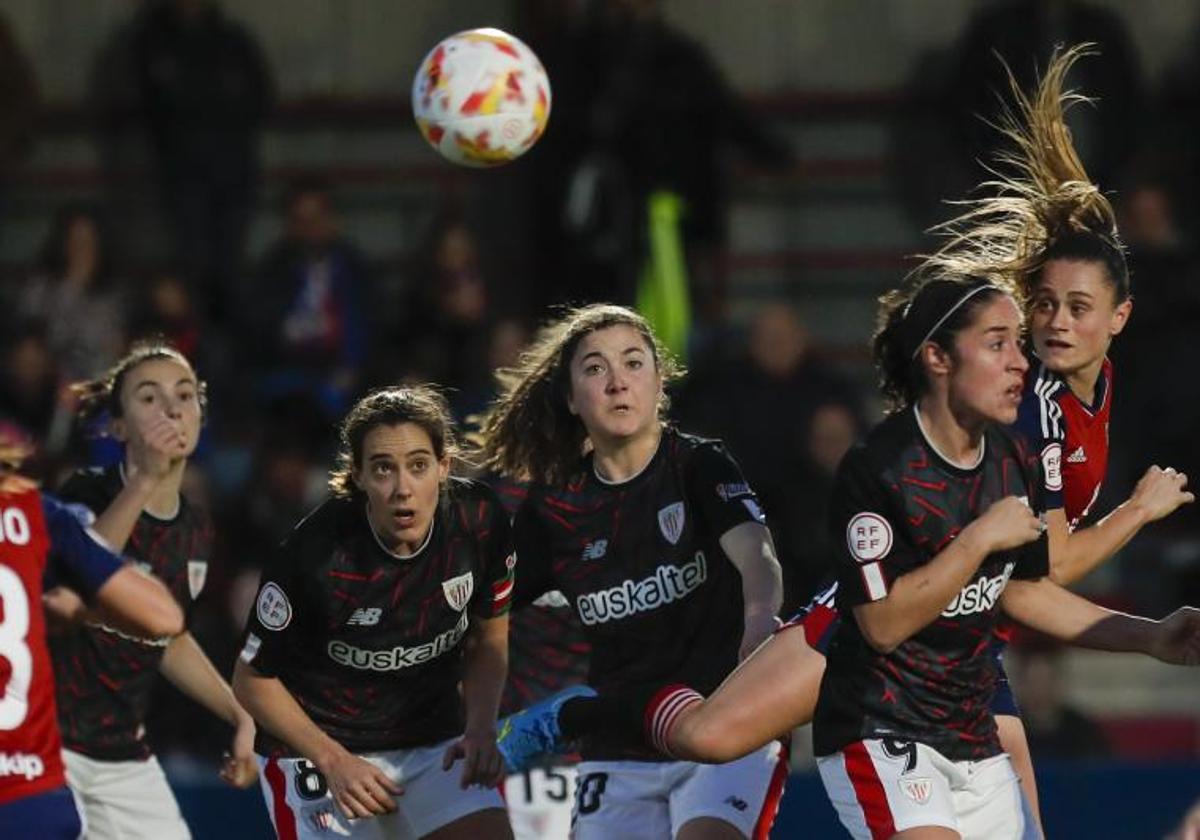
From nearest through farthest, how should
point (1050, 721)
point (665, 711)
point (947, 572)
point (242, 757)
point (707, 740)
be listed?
point (947, 572)
point (707, 740)
point (665, 711)
point (242, 757)
point (1050, 721)

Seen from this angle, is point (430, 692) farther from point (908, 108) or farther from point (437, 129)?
point (908, 108)

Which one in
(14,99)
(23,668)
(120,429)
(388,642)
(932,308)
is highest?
(14,99)

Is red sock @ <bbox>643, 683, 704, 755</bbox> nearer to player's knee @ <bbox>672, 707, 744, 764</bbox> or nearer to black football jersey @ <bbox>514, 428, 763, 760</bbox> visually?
player's knee @ <bbox>672, 707, 744, 764</bbox>

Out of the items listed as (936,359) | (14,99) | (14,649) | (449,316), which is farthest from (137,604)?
(14,99)

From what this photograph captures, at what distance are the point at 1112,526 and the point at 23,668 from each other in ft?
8.79

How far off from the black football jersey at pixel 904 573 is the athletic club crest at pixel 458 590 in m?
1.11

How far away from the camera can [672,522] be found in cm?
648

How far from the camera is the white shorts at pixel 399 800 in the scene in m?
6.51

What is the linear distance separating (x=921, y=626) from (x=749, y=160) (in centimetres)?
599

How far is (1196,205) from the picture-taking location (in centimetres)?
1197

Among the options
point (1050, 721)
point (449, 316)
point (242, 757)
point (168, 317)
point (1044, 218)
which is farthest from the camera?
point (449, 316)

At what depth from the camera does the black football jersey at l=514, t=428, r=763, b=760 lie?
254 inches

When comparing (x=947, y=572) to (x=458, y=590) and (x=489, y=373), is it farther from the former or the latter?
(x=489, y=373)

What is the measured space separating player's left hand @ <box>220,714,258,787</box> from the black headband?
2278 mm
